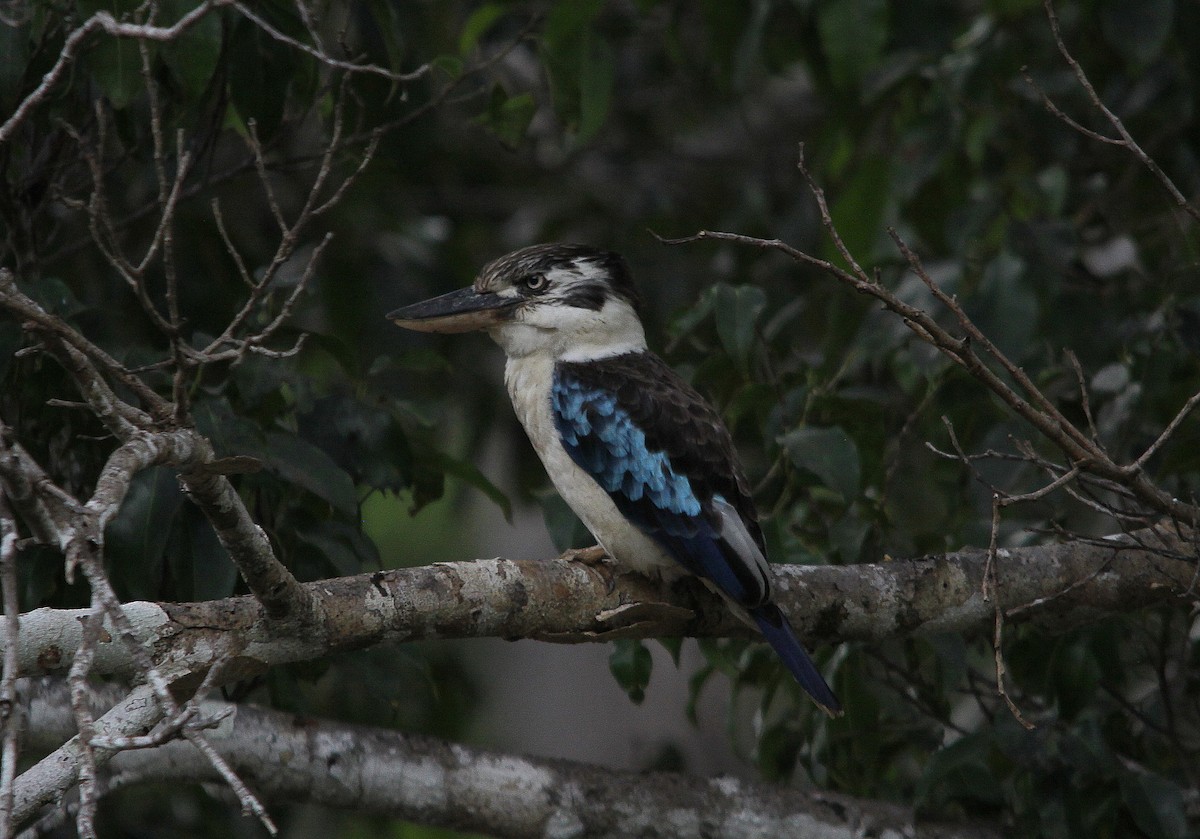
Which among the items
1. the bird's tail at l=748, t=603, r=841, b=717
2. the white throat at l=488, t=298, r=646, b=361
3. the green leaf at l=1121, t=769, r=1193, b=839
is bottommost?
the green leaf at l=1121, t=769, r=1193, b=839

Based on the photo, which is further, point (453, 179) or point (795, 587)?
point (453, 179)

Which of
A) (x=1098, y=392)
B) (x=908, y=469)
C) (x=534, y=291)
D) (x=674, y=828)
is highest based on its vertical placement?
(x=534, y=291)

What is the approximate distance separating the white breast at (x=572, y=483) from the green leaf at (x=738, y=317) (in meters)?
0.42

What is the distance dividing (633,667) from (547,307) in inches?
36.0

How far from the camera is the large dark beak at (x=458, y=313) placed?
3.33m

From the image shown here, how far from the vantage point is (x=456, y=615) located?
244cm

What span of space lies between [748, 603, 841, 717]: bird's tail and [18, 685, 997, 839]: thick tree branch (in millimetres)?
392

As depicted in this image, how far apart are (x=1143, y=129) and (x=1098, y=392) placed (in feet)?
4.38

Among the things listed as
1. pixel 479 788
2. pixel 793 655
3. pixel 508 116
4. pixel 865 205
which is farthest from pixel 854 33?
pixel 479 788

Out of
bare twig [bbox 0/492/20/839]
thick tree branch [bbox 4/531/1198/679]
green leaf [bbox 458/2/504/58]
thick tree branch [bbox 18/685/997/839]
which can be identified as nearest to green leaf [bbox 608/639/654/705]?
thick tree branch [bbox 4/531/1198/679]

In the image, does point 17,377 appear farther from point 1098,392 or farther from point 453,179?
point 453,179

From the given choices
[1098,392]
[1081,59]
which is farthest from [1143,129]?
[1098,392]

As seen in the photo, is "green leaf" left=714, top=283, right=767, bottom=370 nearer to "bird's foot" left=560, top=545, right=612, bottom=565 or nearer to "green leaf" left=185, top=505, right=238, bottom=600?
"bird's foot" left=560, top=545, right=612, bottom=565

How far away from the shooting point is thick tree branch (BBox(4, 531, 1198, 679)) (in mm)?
2129
